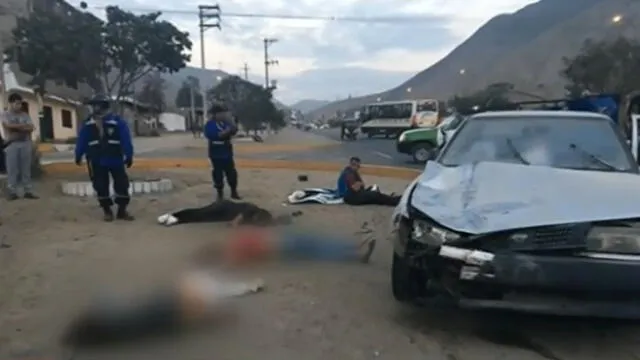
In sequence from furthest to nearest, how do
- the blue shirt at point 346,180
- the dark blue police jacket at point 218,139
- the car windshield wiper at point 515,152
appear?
the blue shirt at point 346,180 < the dark blue police jacket at point 218,139 < the car windshield wiper at point 515,152

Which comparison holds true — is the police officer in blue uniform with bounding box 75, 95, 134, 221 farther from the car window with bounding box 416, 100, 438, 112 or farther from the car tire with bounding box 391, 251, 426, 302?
the car window with bounding box 416, 100, 438, 112

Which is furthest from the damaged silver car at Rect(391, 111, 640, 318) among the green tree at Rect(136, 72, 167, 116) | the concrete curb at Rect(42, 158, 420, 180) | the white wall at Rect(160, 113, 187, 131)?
the white wall at Rect(160, 113, 187, 131)

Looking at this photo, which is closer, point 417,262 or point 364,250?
point 417,262

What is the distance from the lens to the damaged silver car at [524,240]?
3.90m

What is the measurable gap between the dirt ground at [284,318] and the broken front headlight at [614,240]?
2.10 feet

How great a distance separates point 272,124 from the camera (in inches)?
2569

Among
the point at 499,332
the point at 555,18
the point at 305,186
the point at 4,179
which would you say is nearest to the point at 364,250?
the point at 499,332

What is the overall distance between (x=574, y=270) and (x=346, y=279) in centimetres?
216

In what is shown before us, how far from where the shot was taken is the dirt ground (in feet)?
13.3

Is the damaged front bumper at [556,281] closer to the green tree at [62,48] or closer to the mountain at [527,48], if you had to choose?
the green tree at [62,48]

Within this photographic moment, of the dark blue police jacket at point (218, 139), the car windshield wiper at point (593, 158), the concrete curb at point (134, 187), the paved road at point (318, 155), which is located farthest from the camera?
the paved road at point (318, 155)

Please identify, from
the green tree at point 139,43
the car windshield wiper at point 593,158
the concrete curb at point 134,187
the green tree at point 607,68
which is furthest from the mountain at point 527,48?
the car windshield wiper at point 593,158

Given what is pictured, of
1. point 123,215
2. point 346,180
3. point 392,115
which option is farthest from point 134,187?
point 392,115

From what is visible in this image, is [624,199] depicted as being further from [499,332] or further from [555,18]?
[555,18]
